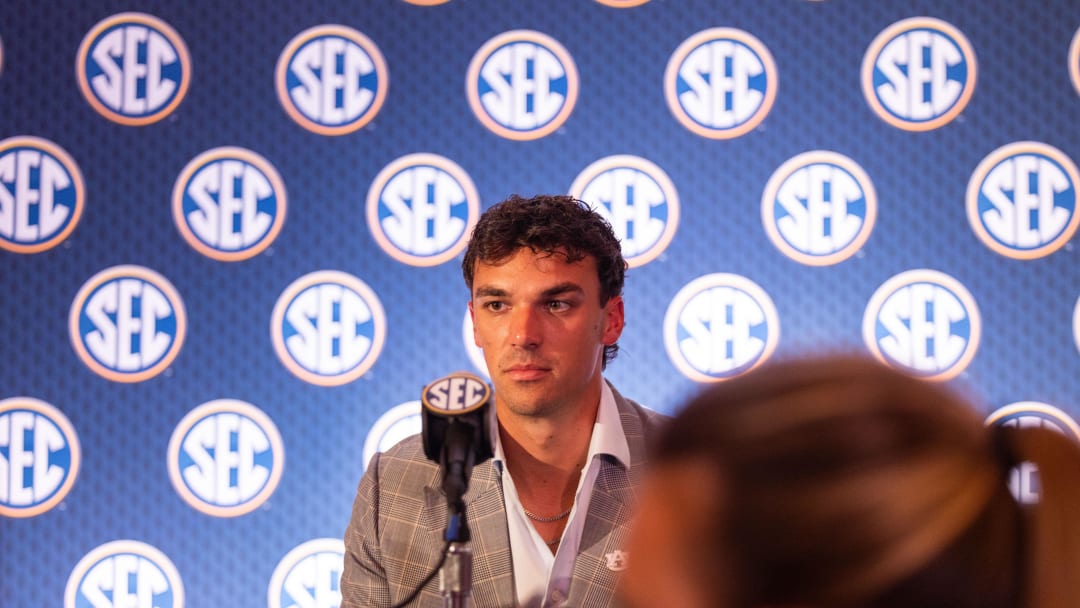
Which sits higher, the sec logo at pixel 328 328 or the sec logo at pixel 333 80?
the sec logo at pixel 333 80

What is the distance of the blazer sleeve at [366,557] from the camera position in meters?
1.73

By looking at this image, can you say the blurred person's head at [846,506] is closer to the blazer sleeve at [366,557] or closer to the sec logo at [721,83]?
the blazer sleeve at [366,557]

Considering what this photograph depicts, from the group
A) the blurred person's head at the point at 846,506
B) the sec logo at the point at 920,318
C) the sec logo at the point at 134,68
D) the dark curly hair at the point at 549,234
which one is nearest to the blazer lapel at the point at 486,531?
the dark curly hair at the point at 549,234

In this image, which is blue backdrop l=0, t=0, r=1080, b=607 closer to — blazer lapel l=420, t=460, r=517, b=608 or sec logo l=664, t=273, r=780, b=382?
sec logo l=664, t=273, r=780, b=382

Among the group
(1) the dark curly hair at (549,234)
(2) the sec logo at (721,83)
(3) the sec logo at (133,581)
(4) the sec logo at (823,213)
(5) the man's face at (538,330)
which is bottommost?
(3) the sec logo at (133,581)

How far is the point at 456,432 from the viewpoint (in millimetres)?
Answer: 1139

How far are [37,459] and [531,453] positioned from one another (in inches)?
43.2

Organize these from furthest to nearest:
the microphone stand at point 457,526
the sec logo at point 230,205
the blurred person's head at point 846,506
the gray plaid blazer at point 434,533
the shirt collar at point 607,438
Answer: the sec logo at point 230,205, the shirt collar at point 607,438, the gray plaid blazer at point 434,533, the microphone stand at point 457,526, the blurred person's head at point 846,506

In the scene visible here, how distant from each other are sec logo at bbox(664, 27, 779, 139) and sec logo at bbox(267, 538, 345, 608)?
1.14 metres

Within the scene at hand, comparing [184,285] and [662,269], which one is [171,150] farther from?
[662,269]

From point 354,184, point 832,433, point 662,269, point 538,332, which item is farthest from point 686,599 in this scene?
point 354,184

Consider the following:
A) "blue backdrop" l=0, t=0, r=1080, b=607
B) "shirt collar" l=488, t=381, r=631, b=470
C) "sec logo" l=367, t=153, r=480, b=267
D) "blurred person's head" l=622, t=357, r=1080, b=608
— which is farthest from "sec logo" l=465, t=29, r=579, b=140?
"blurred person's head" l=622, t=357, r=1080, b=608

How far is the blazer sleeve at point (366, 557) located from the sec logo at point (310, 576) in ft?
1.01

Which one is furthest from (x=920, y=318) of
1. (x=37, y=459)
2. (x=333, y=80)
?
(x=37, y=459)
